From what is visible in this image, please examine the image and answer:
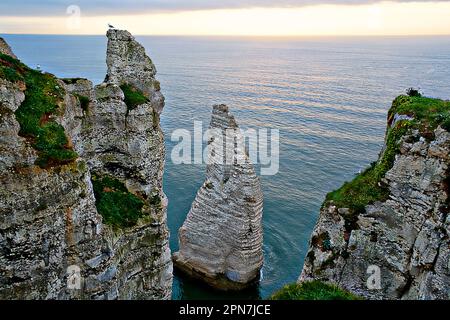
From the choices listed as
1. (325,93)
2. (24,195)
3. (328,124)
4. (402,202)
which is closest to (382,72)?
(325,93)

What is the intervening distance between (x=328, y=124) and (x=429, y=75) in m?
61.0

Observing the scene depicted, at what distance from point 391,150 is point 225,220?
15125 mm

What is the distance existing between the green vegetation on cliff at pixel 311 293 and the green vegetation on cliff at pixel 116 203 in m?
10.5

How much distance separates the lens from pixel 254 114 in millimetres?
78062

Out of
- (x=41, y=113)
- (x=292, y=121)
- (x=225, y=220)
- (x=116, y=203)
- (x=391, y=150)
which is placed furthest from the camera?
(x=292, y=121)

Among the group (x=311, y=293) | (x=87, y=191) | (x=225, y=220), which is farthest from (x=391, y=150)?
(x=225, y=220)

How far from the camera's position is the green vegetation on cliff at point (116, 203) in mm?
20984

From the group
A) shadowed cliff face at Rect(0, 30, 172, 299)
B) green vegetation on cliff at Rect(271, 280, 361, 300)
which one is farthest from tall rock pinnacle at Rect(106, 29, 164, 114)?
green vegetation on cliff at Rect(271, 280, 361, 300)

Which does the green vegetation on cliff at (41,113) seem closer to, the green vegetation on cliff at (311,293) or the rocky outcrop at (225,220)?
the green vegetation on cliff at (311,293)

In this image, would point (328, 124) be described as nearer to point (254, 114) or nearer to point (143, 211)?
point (254, 114)

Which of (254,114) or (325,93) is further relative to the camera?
(325,93)

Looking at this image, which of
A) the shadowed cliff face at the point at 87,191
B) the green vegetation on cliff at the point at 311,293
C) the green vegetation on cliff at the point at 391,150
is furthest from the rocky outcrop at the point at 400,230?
the shadowed cliff face at the point at 87,191

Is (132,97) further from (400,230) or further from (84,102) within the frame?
(400,230)

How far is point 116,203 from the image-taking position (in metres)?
22.4
